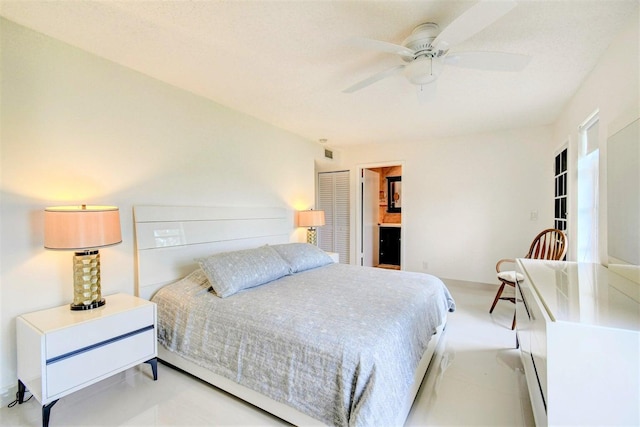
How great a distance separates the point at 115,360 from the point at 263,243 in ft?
6.19

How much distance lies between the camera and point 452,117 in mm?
3500

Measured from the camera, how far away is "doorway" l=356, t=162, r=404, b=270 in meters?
5.30

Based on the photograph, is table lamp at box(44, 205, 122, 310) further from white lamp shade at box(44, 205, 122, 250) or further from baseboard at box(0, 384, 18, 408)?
baseboard at box(0, 384, 18, 408)

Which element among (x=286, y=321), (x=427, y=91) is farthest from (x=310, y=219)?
(x=286, y=321)

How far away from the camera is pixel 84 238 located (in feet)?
5.78

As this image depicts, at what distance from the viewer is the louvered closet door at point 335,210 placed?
213 inches

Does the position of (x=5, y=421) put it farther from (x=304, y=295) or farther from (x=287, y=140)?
(x=287, y=140)

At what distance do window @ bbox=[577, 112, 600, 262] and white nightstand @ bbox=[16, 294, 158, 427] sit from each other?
12.2ft

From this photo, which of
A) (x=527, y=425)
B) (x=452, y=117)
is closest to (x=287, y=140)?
(x=452, y=117)

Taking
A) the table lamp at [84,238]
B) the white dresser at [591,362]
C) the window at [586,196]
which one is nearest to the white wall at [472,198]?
the window at [586,196]

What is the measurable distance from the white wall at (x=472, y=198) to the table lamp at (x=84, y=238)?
4.08 meters

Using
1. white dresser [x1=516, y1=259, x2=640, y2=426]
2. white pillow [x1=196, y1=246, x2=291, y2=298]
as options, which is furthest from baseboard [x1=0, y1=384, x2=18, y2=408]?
white dresser [x1=516, y1=259, x2=640, y2=426]

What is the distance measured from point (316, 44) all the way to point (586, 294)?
206cm

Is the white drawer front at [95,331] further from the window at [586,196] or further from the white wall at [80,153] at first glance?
the window at [586,196]
